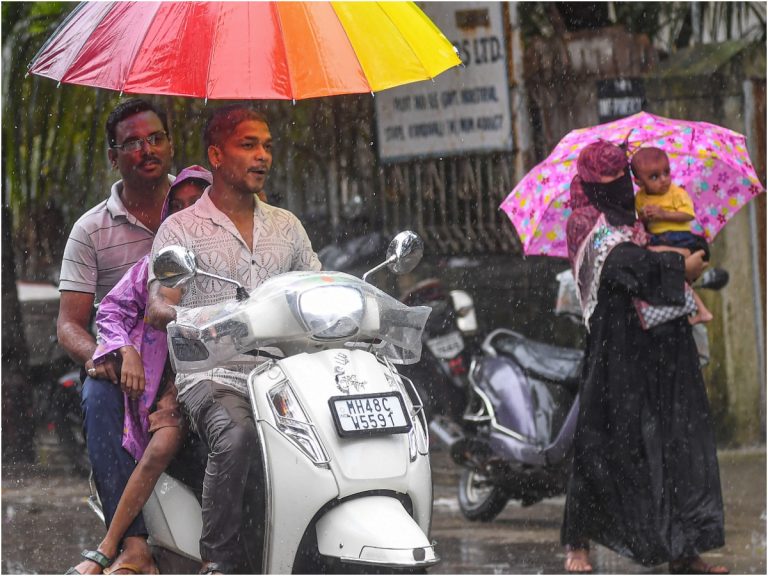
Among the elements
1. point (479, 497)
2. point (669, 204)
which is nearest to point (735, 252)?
point (479, 497)

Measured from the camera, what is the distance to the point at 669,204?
6230 mm

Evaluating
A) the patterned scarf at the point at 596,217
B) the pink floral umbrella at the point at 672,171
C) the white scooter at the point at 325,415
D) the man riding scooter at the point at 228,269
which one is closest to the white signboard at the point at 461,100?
the pink floral umbrella at the point at 672,171

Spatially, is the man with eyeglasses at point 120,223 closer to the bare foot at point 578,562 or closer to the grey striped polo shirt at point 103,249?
the grey striped polo shirt at point 103,249

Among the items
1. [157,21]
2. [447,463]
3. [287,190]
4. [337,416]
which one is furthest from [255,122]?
[287,190]

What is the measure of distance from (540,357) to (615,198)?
1587 mm

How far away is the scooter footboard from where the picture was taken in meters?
3.70

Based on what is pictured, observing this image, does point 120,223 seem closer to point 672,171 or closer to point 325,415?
point 325,415

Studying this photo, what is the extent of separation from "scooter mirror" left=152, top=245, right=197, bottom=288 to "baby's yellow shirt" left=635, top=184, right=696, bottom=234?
284 cm

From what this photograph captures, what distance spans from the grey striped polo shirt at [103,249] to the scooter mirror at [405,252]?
1.13m

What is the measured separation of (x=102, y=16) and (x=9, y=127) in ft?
17.9

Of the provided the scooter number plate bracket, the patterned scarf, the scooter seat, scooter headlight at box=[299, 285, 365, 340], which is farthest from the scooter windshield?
the scooter number plate bracket

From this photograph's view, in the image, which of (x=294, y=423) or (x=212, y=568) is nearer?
(x=294, y=423)

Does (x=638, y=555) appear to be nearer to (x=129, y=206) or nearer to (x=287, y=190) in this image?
(x=129, y=206)

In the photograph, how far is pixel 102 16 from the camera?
4.88m
